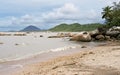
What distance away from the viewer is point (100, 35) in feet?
177

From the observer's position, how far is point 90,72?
39.7 ft

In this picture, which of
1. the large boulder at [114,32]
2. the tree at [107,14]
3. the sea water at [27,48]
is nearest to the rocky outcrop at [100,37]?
the large boulder at [114,32]

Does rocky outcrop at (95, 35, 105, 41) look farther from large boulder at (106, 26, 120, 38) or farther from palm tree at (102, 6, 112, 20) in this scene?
palm tree at (102, 6, 112, 20)

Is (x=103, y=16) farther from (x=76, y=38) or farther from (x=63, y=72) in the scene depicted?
(x=63, y=72)

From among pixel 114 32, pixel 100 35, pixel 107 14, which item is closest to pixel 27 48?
pixel 100 35

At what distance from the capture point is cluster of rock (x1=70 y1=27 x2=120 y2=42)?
5038 centimetres

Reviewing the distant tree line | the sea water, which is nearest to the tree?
the distant tree line

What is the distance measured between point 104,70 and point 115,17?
5025 centimetres

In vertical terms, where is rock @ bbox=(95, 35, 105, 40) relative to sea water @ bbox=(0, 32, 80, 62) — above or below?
above

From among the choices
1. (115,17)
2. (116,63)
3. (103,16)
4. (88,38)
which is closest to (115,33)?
(88,38)

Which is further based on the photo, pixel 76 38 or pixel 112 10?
pixel 112 10

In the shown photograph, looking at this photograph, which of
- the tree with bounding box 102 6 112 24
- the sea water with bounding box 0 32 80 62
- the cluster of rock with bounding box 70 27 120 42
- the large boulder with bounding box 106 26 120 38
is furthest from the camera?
the tree with bounding box 102 6 112 24

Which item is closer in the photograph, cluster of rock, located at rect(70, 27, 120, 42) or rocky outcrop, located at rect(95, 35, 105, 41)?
cluster of rock, located at rect(70, 27, 120, 42)

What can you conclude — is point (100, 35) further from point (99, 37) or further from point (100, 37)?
point (100, 37)
